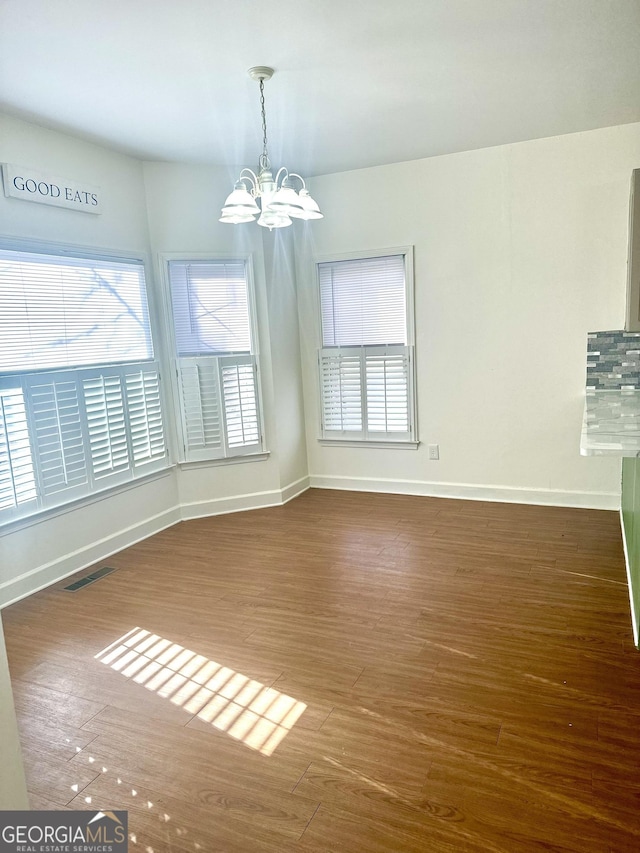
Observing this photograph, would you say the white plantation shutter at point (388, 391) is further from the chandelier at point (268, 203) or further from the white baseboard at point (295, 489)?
the chandelier at point (268, 203)

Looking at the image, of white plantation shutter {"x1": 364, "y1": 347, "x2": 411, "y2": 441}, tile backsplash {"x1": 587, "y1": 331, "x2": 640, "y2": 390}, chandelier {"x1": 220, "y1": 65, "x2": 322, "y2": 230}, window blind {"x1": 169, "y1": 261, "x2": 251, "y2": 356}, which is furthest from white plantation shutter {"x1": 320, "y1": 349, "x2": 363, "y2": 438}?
chandelier {"x1": 220, "y1": 65, "x2": 322, "y2": 230}

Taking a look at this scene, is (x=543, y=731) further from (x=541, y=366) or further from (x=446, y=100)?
(x=446, y=100)

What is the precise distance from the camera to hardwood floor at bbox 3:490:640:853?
178cm

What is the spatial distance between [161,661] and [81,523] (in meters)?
1.52

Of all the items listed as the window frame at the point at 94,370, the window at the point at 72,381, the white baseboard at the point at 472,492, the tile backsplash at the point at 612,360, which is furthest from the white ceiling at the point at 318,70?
the white baseboard at the point at 472,492

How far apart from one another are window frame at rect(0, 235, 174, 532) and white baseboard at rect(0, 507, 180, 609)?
32 cm

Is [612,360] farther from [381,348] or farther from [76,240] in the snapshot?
[76,240]

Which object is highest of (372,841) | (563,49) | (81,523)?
(563,49)

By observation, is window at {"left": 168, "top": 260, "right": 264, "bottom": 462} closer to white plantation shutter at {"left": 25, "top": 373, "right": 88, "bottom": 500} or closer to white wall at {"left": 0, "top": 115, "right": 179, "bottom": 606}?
white wall at {"left": 0, "top": 115, "right": 179, "bottom": 606}

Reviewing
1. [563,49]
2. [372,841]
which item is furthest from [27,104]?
[372,841]

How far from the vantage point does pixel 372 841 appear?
1.70m

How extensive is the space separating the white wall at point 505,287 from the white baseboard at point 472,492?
0.01 metres

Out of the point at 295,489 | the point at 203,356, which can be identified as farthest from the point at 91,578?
the point at 295,489

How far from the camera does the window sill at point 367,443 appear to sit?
5027 mm
